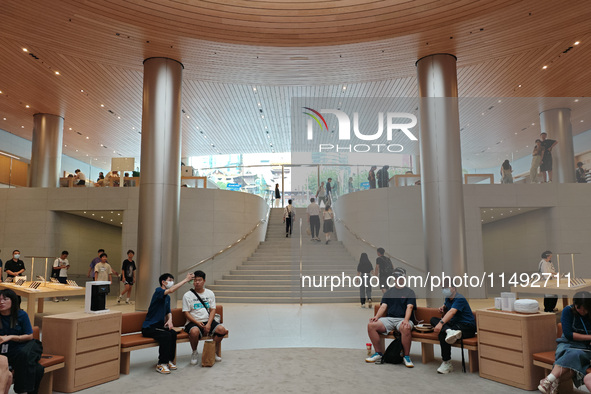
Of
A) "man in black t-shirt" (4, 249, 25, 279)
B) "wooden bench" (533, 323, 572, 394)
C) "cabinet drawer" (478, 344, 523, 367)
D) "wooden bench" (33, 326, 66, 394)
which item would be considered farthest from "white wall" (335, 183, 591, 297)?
"man in black t-shirt" (4, 249, 25, 279)

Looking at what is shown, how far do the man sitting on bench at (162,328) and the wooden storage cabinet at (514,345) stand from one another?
3.72 meters

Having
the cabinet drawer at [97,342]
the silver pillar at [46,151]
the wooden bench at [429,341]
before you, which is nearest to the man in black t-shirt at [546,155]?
the wooden bench at [429,341]

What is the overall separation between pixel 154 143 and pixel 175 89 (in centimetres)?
160

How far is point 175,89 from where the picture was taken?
11.5m

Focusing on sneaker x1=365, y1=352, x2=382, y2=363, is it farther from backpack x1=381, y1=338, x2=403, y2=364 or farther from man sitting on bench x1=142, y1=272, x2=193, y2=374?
man sitting on bench x1=142, y1=272, x2=193, y2=374

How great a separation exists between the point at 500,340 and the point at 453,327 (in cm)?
61

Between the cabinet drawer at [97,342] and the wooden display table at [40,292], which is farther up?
the wooden display table at [40,292]

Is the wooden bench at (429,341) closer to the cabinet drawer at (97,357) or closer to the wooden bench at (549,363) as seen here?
the wooden bench at (549,363)

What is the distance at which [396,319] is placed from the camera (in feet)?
19.5

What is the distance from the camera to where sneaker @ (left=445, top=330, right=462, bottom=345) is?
5289 millimetres

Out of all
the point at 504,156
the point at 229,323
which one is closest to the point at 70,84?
the point at 229,323

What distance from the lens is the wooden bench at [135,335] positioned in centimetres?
526

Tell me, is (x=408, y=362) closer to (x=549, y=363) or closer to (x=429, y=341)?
(x=429, y=341)

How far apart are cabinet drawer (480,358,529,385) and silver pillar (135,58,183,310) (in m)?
7.84
